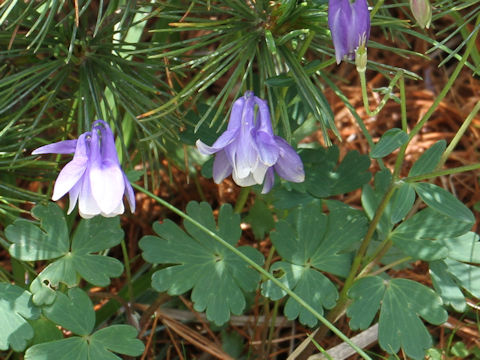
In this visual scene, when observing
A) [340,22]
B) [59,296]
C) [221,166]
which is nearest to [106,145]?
[221,166]

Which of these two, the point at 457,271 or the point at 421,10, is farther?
the point at 457,271

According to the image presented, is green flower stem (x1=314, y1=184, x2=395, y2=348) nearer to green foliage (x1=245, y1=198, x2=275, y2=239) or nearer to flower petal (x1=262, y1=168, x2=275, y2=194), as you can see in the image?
flower petal (x1=262, y1=168, x2=275, y2=194)

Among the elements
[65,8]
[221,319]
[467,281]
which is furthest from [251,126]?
[65,8]

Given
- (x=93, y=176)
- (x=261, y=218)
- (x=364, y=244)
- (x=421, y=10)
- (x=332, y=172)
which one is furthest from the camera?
(x=261, y=218)

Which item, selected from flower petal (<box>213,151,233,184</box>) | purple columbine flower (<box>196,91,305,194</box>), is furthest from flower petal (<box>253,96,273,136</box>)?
flower petal (<box>213,151,233,184</box>)

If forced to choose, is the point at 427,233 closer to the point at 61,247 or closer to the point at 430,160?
the point at 430,160

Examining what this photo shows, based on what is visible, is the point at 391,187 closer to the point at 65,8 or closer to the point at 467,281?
the point at 467,281
